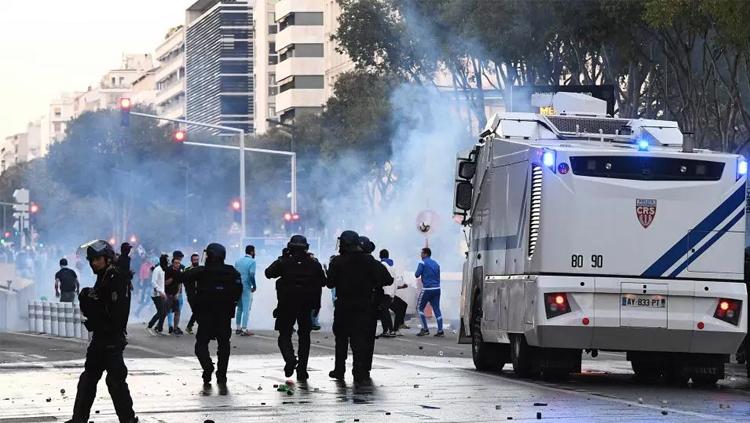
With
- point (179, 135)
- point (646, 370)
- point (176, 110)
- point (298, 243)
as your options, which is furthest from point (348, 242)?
point (176, 110)

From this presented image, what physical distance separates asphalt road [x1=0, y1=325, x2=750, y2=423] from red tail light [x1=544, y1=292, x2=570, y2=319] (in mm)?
774

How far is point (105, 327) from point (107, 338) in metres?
0.09

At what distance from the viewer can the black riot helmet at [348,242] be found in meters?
20.6

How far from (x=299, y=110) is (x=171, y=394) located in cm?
11051

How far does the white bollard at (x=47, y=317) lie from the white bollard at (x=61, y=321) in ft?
2.56

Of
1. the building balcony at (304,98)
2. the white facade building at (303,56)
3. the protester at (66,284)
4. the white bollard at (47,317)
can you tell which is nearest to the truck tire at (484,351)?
the white bollard at (47,317)

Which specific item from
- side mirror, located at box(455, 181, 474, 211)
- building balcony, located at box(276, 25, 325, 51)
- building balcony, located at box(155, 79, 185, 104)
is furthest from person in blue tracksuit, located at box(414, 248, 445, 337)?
building balcony, located at box(155, 79, 185, 104)

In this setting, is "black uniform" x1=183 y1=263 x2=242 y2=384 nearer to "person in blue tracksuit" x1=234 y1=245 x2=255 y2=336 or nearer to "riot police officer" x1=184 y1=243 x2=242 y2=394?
"riot police officer" x1=184 y1=243 x2=242 y2=394

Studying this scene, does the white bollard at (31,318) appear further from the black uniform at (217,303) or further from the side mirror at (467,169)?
the black uniform at (217,303)

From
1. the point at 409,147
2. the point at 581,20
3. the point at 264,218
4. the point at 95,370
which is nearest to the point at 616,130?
the point at 95,370

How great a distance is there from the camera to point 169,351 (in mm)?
28938

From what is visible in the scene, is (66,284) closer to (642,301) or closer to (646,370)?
(646,370)

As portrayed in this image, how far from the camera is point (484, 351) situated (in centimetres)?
2302

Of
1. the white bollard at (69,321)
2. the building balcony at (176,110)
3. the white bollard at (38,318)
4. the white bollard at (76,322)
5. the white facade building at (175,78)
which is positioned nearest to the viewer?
the white bollard at (76,322)
